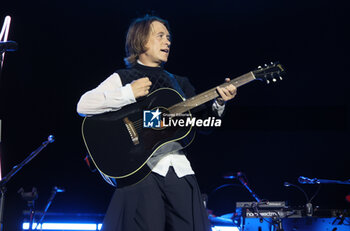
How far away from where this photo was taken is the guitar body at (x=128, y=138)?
5.86ft

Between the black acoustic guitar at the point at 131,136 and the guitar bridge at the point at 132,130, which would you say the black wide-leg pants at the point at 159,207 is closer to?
the black acoustic guitar at the point at 131,136

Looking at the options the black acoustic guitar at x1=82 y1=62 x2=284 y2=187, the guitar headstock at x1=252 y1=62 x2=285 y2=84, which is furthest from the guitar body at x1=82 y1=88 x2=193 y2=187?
the guitar headstock at x1=252 y1=62 x2=285 y2=84

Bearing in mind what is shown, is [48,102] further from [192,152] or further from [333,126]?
[333,126]

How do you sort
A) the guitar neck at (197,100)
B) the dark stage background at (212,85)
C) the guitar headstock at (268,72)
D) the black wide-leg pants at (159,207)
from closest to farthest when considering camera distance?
the black wide-leg pants at (159,207)
the guitar neck at (197,100)
the guitar headstock at (268,72)
the dark stage background at (212,85)

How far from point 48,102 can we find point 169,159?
3.19 metres

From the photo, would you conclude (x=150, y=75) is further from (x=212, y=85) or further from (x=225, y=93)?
(x=212, y=85)

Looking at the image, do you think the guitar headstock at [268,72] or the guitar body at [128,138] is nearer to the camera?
the guitar body at [128,138]

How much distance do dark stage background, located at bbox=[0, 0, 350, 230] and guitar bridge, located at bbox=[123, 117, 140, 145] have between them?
260 centimetres

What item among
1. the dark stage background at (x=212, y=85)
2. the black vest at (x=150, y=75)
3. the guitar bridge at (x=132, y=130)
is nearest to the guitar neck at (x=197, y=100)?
the black vest at (x=150, y=75)

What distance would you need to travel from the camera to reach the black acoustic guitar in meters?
1.79

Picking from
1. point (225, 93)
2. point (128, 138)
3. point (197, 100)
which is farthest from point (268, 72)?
point (128, 138)

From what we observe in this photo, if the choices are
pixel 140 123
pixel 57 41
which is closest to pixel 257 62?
pixel 57 41

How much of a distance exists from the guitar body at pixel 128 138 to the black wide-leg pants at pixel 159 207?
0.22 feet

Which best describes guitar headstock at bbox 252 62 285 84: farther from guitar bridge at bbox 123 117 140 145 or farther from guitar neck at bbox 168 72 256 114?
guitar bridge at bbox 123 117 140 145
